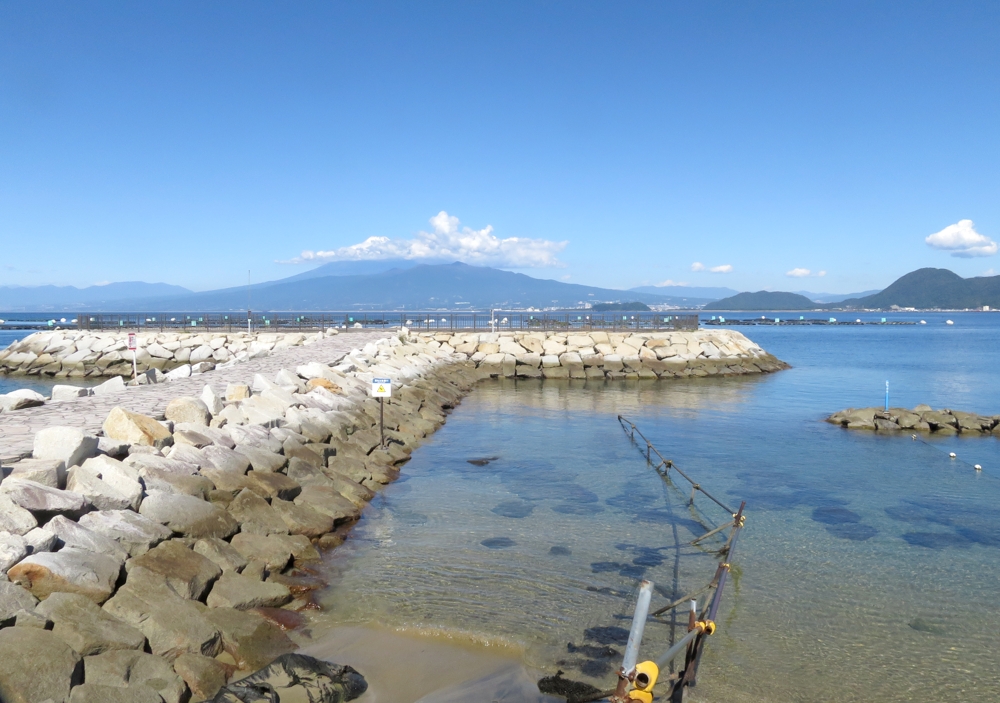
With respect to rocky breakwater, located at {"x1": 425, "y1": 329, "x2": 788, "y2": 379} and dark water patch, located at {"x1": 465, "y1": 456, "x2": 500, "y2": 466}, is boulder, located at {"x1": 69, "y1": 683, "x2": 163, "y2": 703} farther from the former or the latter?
rocky breakwater, located at {"x1": 425, "y1": 329, "x2": 788, "y2": 379}

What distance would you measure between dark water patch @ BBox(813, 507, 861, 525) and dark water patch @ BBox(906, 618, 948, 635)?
3.11 m

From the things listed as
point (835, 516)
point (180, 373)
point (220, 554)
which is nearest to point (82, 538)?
point (220, 554)

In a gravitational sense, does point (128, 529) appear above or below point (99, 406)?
below

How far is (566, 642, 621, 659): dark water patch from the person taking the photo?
19.5 ft

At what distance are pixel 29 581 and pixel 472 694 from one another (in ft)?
11.1

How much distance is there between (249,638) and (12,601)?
1.72 m

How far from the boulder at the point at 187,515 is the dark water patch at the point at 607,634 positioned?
3.87 m

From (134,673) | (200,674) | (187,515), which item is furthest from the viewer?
(187,515)

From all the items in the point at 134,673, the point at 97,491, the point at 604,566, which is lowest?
the point at 604,566

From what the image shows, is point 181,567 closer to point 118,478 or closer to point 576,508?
point 118,478

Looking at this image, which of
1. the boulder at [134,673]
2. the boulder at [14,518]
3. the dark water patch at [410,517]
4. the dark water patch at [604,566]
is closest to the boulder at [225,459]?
the dark water patch at [410,517]

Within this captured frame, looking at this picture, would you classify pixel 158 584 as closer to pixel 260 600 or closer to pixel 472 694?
pixel 260 600

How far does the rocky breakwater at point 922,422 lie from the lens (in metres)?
17.8

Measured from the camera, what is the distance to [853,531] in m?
9.47
